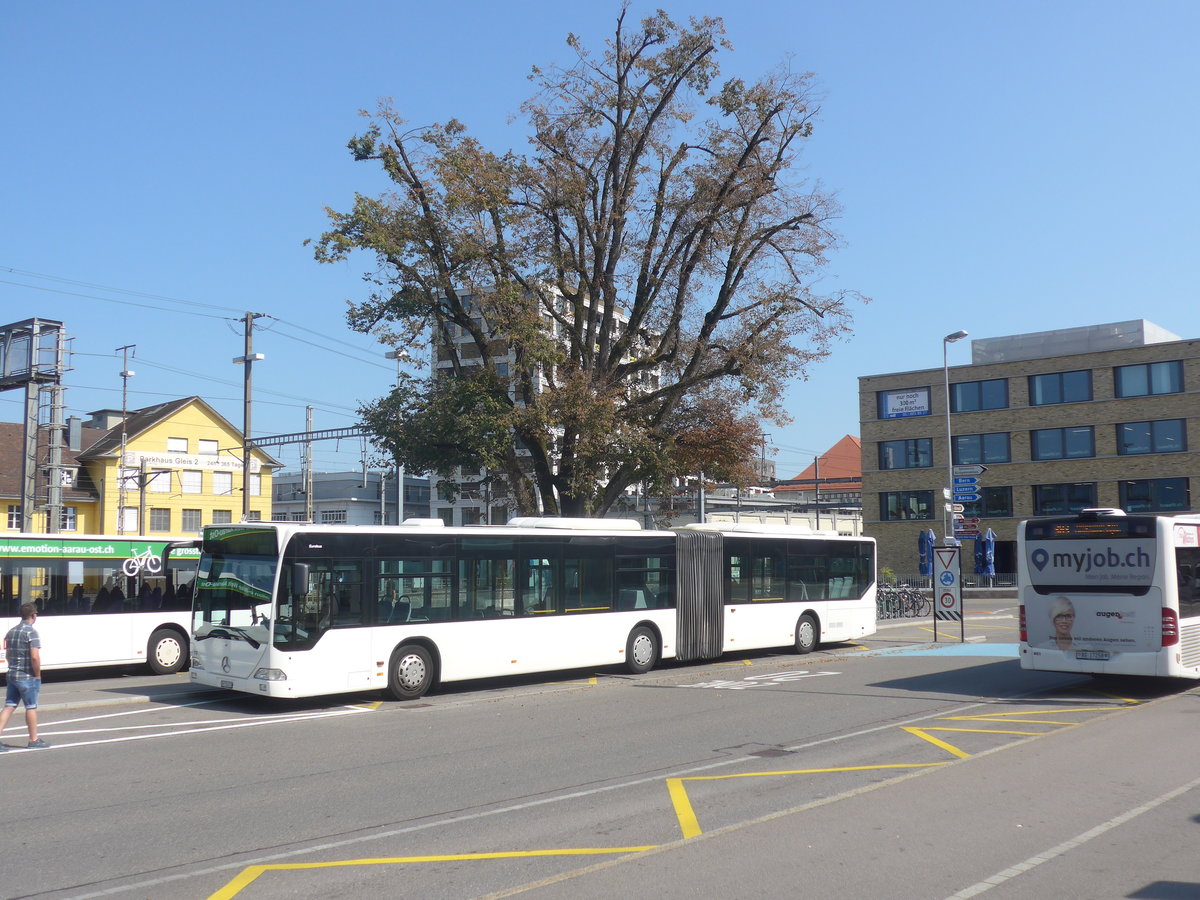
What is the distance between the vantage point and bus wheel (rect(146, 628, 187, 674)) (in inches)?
765

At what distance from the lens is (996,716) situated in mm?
13742

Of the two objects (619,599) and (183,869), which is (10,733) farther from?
(619,599)

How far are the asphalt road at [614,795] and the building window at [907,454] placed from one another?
48710 mm

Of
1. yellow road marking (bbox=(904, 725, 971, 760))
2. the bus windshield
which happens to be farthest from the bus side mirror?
yellow road marking (bbox=(904, 725, 971, 760))

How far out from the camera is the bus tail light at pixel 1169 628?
14695 millimetres

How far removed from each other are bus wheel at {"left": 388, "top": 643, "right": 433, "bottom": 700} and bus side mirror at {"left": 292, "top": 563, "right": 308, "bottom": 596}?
79.5 inches

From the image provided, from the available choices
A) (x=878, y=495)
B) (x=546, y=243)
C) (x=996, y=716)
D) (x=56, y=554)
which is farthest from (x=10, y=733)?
(x=878, y=495)

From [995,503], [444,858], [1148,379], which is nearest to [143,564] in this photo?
[444,858]

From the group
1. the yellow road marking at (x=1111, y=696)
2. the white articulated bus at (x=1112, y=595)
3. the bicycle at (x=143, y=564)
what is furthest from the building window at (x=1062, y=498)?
the bicycle at (x=143, y=564)

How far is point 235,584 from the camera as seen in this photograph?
15172 millimetres

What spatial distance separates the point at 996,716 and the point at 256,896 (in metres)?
10.4

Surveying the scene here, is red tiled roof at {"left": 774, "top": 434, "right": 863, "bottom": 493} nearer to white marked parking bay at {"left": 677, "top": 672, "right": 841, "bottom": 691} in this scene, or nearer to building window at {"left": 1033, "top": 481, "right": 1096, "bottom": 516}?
building window at {"left": 1033, "top": 481, "right": 1096, "bottom": 516}

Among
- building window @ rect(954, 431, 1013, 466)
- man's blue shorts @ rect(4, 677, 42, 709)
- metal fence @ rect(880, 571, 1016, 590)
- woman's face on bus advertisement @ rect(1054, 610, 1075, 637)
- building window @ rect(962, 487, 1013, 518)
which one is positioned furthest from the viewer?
building window @ rect(954, 431, 1013, 466)

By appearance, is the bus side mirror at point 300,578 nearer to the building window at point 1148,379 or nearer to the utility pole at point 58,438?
the utility pole at point 58,438
